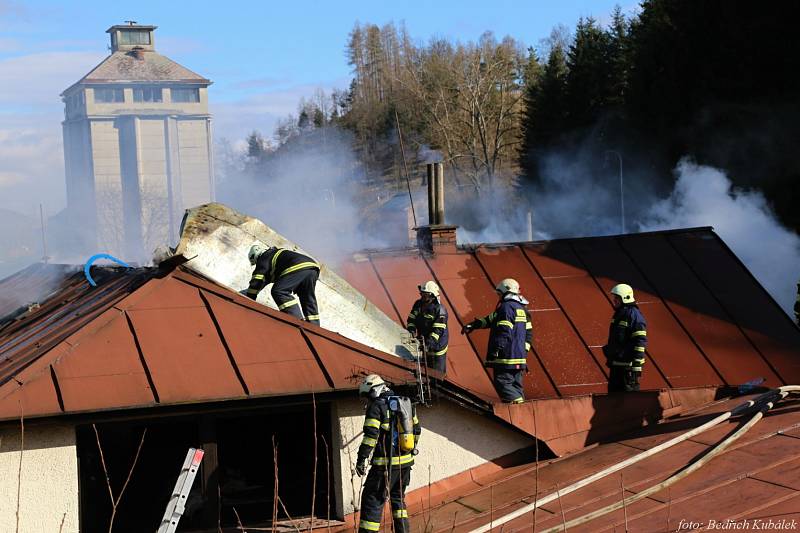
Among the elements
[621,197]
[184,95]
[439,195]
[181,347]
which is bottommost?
[181,347]

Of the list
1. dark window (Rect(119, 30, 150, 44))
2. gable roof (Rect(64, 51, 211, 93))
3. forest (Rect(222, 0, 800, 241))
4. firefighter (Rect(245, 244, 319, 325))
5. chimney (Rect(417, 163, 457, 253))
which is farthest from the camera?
dark window (Rect(119, 30, 150, 44))

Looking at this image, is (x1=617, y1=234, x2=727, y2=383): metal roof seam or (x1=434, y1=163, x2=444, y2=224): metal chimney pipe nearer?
(x1=617, y1=234, x2=727, y2=383): metal roof seam

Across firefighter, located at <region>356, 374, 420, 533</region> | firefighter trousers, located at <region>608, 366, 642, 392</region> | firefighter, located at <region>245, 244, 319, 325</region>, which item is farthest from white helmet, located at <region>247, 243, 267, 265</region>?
firefighter trousers, located at <region>608, 366, 642, 392</region>

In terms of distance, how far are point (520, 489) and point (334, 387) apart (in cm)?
190

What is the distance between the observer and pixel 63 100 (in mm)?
61812

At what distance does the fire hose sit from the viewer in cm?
688

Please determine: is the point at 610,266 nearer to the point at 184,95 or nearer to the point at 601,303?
the point at 601,303

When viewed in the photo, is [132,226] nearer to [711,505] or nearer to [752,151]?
[752,151]

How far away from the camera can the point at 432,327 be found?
30.6 ft

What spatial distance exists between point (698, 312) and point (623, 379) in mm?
2141

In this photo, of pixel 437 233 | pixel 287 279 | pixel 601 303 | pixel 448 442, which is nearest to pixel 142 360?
pixel 287 279

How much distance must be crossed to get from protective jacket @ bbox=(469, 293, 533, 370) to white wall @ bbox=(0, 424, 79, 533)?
3.96 metres

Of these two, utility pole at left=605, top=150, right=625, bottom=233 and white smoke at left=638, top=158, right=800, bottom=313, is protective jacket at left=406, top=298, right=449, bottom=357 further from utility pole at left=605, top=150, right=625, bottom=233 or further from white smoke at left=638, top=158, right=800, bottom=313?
utility pole at left=605, top=150, right=625, bottom=233

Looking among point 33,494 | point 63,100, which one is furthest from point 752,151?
point 63,100
